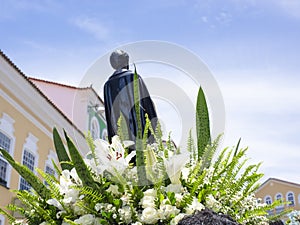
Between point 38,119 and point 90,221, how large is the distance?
1242 cm

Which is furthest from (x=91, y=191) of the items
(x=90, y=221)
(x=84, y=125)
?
(x=84, y=125)

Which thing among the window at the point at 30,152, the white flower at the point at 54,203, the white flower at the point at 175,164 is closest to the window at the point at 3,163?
the window at the point at 30,152

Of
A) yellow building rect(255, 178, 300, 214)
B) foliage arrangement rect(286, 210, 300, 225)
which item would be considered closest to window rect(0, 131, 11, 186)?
foliage arrangement rect(286, 210, 300, 225)

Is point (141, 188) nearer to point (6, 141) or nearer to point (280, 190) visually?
point (6, 141)

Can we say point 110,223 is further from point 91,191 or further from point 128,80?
point 128,80

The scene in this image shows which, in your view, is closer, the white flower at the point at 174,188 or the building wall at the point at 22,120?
the white flower at the point at 174,188

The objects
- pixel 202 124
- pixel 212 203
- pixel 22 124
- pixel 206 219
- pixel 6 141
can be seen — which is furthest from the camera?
pixel 22 124

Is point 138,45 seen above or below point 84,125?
below

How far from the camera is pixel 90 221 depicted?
2070 mm

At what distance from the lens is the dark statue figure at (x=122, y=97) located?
320cm

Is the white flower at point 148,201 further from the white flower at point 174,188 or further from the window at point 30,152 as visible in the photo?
the window at point 30,152

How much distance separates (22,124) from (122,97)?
10.4 m

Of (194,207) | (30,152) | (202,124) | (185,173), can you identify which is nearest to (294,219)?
(202,124)

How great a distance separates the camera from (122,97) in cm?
329
